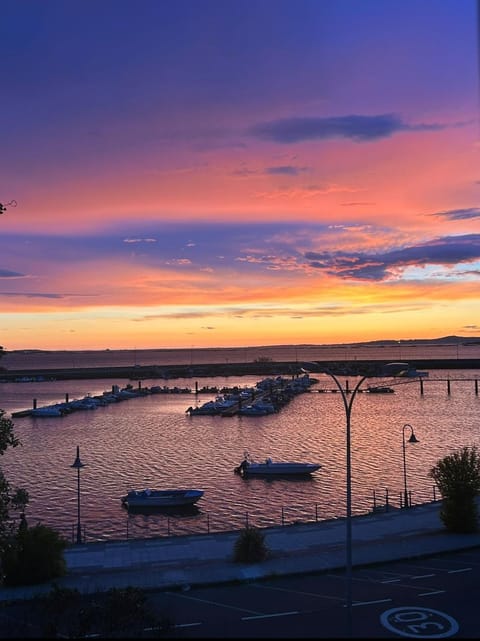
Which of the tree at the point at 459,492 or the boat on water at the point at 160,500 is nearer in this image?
the tree at the point at 459,492

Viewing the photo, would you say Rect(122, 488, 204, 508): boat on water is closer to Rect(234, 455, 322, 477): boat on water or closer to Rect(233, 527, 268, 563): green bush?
Rect(234, 455, 322, 477): boat on water

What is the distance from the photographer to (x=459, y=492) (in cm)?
2803

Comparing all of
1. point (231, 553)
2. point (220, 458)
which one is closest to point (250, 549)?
point (231, 553)

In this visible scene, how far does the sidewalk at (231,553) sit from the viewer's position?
22.0 m

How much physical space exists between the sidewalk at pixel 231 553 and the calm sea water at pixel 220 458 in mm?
7262

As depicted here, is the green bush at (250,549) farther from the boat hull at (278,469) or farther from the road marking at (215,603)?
the boat hull at (278,469)

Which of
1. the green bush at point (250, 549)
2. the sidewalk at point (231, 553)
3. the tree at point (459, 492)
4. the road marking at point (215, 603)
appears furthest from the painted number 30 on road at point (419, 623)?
the tree at point (459, 492)

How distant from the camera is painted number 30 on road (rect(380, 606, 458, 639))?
16.9 metres

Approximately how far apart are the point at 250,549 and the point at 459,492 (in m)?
10.5

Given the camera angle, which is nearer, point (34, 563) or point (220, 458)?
point (34, 563)

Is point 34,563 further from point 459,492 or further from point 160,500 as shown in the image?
point 459,492

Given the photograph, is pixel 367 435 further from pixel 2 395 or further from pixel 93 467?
pixel 2 395

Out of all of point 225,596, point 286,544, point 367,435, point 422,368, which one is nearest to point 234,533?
point 286,544

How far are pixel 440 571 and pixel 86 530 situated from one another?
2073 centimetres
